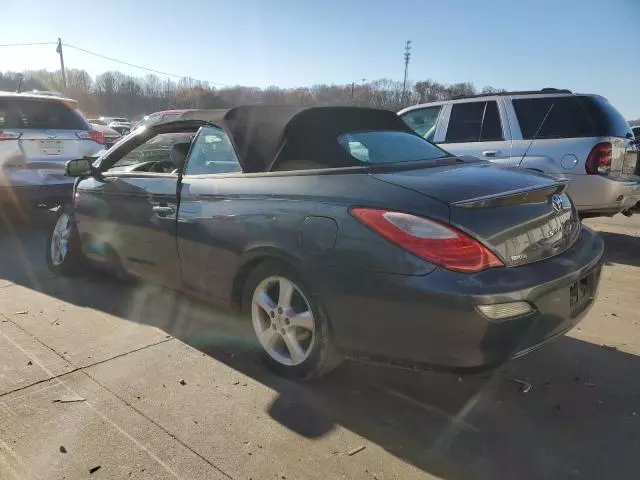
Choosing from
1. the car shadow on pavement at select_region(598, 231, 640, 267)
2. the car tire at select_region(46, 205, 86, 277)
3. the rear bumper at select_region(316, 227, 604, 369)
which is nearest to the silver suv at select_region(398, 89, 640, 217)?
the car shadow on pavement at select_region(598, 231, 640, 267)

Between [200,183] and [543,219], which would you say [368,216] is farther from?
[200,183]

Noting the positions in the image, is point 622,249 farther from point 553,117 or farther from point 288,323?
point 288,323

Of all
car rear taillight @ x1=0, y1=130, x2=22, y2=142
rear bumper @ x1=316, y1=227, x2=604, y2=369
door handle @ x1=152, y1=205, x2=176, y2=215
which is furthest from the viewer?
car rear taillight @ x1=0, y1=130, x2=22, y2=142

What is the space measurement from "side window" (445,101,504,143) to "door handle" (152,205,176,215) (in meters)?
4.50

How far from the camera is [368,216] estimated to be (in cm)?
241

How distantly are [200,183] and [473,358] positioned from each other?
1.99 m

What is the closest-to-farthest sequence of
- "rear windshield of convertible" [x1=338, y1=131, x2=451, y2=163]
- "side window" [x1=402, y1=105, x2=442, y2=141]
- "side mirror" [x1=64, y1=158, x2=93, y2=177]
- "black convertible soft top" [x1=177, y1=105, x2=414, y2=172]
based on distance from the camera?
"black convertible soft top" [x1=177, y1=105, x2=414, y2=172] → "rear windshield of convertible" [x1=338, y1=131, x2=451, y2=163] → "side mirror" [x1=64, y1=158, x2=93, y2=177] → "side window" [x1=402, y1=105, x2=442, y2=141]

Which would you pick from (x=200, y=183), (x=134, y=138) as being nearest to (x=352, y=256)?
(x=200, y=183)

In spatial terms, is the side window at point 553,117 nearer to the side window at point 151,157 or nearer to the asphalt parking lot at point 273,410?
the asphalt parking lot at point 273,410

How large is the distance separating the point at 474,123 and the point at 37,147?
5.60 metres

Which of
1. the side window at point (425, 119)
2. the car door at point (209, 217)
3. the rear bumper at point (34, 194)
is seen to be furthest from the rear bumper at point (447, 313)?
the rear bumper at point (34, 194)

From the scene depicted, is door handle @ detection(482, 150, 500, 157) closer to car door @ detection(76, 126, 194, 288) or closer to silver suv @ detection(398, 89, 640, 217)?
silver suv @ detection(398, 89, 640, 217)

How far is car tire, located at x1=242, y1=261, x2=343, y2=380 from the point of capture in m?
2.69

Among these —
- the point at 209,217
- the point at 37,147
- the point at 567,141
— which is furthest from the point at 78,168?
the point at 567,141
